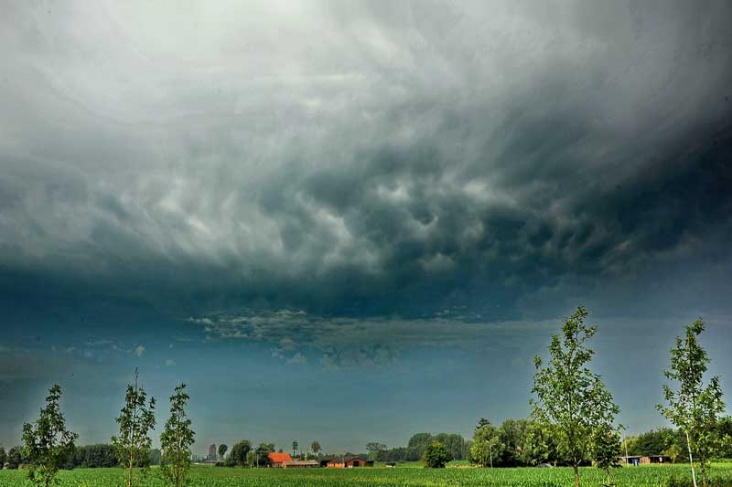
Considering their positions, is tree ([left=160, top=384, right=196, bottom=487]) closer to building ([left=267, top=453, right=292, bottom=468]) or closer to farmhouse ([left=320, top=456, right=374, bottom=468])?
farmhouse ([left=320, top=456, right=374, bottom=468])

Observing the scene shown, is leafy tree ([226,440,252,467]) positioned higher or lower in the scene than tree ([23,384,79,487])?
lower

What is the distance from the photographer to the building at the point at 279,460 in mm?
162500

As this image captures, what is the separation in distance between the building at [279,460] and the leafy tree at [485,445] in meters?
64.5

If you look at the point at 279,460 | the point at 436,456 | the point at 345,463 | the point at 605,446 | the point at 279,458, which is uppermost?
the point at 605,446

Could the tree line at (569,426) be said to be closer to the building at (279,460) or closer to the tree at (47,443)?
the tree at (47,443)

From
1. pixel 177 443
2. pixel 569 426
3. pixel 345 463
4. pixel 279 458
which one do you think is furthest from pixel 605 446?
pixel 279 458

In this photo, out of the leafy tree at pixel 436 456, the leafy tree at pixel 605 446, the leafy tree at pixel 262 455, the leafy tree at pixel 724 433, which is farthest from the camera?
the leafy tree at pixel 262 455

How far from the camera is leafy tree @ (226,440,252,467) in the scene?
152m

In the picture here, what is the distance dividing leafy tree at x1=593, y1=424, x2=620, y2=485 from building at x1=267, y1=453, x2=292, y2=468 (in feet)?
497

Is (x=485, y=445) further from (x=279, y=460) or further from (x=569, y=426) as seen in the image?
(x=569, y=426)

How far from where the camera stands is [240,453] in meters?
154

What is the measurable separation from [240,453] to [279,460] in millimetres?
21341

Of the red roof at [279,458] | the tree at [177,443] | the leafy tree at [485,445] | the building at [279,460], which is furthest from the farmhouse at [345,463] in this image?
the tree at [177,443]

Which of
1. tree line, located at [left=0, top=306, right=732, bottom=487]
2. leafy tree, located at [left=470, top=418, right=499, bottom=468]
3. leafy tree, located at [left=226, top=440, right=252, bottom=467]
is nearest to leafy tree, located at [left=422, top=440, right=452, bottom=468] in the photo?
leafy tree, located at [left=470, top=418, right=499, bottom=468]
